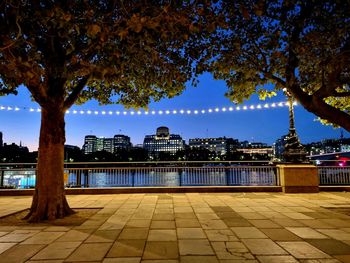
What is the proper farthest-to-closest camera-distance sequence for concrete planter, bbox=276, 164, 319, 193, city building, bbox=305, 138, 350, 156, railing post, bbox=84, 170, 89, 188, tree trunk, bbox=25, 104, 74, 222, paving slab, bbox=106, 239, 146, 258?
city building, bbox=305, 138, 350, 156
railing post, bbox=84, 170, 89, 188
concrete planter, bbox=276, 164, 319, 193
tree trunk, bbox=25, 104, 74, 222
paving slab, bbox=106, 239, 146, 258

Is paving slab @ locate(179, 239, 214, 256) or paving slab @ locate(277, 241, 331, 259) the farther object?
paving slab @ locate(179, 239, 214, 256)

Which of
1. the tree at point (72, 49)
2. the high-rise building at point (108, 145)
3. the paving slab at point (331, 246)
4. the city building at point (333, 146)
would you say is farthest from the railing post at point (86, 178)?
the high-rise building at point (108, 145)

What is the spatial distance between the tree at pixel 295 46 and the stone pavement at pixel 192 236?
298cm

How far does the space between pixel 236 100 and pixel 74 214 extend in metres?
6.95

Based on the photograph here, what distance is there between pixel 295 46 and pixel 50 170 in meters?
7.17

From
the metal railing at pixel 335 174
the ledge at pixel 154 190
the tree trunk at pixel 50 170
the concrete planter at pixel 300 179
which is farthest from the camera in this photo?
the metal railing at pixel 335 174

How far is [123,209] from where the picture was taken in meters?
9.28

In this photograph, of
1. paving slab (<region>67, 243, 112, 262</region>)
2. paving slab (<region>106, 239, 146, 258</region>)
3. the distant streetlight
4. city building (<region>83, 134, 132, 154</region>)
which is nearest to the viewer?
paving slab (<region>67, 243, 112, 262</region>)

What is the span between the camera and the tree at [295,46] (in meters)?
7.59

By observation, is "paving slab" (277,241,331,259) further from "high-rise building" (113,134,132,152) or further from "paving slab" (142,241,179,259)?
"high-rise building" (113,134,132,152)

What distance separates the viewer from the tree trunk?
7.99m

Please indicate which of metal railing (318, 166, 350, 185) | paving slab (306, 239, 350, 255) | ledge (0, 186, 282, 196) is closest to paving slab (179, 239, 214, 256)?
paving slab (306, 239, 350, 255)

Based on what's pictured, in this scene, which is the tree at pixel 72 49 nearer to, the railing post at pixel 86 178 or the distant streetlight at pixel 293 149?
the railing post at pixel 86 178

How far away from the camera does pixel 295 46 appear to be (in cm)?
766
